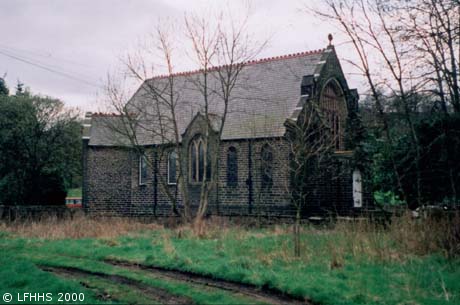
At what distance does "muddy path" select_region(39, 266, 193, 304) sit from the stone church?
13565mm

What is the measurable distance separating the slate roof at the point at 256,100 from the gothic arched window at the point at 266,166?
86 centimetres

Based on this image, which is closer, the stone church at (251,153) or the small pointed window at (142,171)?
the stone church at (251,153)

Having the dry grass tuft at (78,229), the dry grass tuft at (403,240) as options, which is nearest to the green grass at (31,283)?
the dry grass tuft at (403,240)

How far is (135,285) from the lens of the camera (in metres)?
9.97

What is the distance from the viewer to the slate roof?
91.3 feet

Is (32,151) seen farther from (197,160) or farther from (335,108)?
(335,108)

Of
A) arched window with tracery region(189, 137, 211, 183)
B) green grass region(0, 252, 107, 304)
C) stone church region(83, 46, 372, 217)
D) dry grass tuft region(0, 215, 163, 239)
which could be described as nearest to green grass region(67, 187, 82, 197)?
stone church region(83, 46, 372, 217)

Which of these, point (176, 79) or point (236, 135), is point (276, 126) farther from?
point (176, 79)

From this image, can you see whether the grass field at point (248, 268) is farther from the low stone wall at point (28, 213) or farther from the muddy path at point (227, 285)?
the low stone wall at point (28, 213)

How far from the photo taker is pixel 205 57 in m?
22.6

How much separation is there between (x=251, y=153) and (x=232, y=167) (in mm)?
1674

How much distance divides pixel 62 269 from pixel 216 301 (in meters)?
5.32

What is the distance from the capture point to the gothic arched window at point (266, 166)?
27250 mm

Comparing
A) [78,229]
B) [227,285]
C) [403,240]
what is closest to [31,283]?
[227,285]
